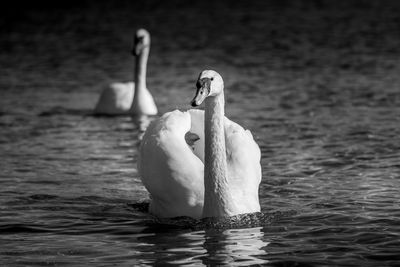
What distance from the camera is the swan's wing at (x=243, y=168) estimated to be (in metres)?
11.4

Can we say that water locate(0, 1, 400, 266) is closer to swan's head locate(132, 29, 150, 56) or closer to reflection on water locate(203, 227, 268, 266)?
reflection on water locate(203, 227, 268, 266)

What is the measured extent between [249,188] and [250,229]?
0.65 metres

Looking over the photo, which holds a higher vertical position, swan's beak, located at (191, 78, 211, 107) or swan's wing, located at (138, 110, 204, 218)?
swan's beak, located at (191, 78, 211, 107)

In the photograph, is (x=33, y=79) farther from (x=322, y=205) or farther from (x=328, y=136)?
(x=322, y=205)

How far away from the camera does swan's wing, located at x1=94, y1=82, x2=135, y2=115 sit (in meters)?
20.6

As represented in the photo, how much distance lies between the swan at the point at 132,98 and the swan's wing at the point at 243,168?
841cm

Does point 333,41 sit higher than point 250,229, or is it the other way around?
point 333,41

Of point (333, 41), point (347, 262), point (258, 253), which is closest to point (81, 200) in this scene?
point (258, 253)

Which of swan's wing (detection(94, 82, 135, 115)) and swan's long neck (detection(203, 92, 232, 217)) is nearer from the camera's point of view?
swan's long neck (detection(203, 92, 232, 217))

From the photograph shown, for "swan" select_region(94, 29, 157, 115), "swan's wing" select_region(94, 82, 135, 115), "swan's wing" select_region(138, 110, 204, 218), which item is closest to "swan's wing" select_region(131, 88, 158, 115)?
"swan" select_region(94, 29, 157, 115)

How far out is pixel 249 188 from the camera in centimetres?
1148

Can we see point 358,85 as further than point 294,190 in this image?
Yes

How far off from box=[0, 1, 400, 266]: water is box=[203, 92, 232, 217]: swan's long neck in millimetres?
247

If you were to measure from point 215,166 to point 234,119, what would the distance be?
8143mm
